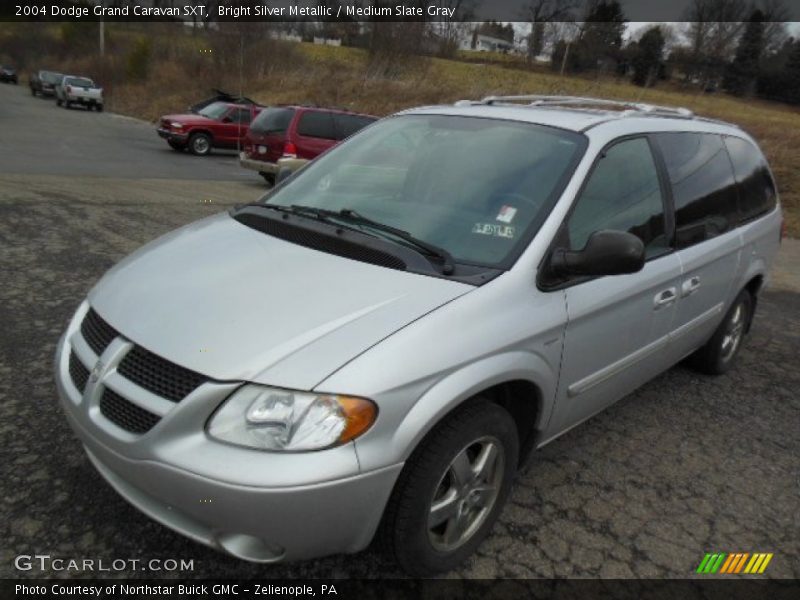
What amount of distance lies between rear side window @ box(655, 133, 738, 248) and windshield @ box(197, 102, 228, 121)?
55.6 feet

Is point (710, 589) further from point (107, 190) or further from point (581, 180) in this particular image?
point (107, 190)

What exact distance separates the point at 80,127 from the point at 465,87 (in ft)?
57.1

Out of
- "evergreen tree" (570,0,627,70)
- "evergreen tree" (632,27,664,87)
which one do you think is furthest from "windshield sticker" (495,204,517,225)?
"evergreen tree" (632,27,664,87)

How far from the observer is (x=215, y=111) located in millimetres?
18766

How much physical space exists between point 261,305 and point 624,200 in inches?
72.1

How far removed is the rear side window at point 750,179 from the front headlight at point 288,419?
324 cm

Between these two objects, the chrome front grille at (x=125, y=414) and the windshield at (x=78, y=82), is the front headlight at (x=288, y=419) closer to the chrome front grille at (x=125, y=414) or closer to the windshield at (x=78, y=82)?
the chrome front grille at (x=125, y=414)

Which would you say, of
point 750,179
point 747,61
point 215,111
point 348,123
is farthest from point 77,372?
point 747,61

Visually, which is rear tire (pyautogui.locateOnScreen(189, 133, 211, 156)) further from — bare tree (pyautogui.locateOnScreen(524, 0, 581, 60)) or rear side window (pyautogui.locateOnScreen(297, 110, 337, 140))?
bare tree (pyautogui.locateOnScreen(524, 0, 581, 60))

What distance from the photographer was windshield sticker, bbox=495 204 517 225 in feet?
8.44

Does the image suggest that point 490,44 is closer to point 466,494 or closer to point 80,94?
point 80,94

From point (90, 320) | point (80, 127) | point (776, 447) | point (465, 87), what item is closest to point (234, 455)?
point (90, 320)
